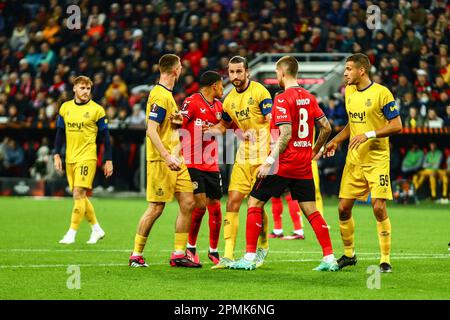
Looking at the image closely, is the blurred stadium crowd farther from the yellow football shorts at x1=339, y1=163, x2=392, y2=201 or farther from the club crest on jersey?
the club crest on jersey

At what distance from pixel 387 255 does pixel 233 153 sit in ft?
47.4

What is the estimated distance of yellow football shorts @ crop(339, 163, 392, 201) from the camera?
11.1 metres

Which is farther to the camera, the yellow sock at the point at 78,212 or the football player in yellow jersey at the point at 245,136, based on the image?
the yellow sock at the point at 78,212

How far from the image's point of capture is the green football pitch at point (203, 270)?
9289mm

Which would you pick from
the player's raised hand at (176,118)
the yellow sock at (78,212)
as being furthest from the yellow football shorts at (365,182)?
the yellow sock at (78,212)

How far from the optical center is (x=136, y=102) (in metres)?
28.8

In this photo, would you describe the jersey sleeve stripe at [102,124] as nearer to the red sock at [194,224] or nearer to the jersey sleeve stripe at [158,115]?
the red sock at [194,224]

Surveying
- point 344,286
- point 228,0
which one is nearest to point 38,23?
point 228,0

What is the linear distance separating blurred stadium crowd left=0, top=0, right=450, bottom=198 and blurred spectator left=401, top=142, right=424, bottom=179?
0.90 m

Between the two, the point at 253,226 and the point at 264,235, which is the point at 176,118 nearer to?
the point at 253,226

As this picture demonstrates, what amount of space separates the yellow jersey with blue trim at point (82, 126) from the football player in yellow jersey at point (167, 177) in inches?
147
